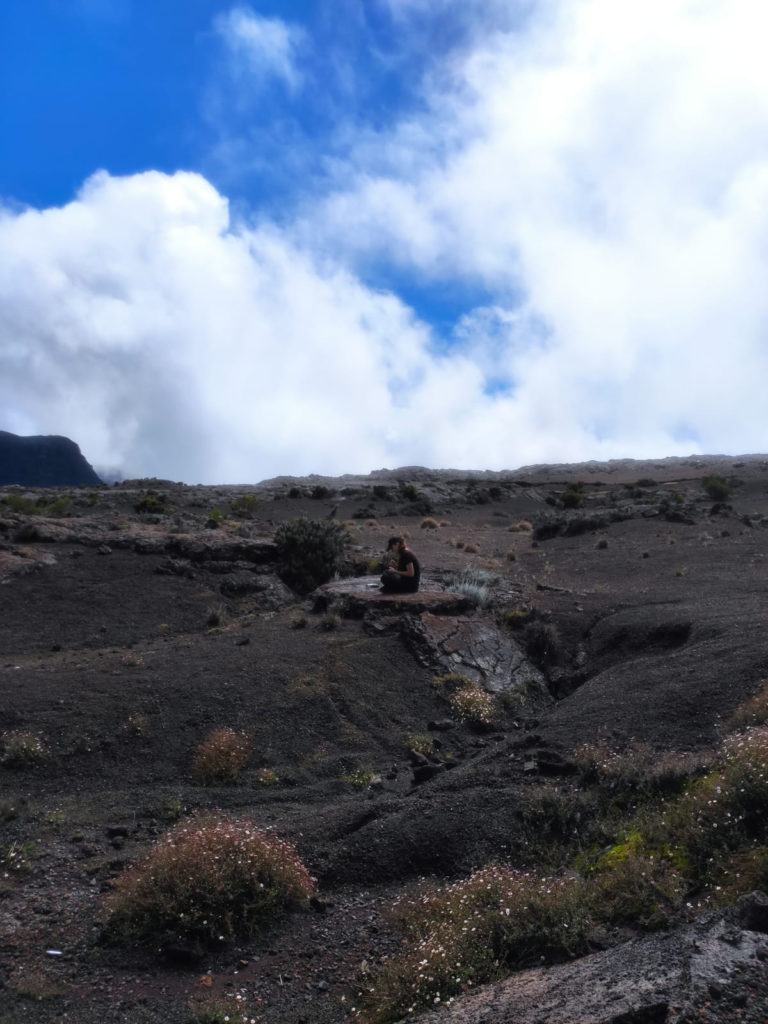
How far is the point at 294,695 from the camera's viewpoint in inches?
462

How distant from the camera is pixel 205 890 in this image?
6430 mm

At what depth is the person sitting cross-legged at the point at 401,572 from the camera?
16.0 m

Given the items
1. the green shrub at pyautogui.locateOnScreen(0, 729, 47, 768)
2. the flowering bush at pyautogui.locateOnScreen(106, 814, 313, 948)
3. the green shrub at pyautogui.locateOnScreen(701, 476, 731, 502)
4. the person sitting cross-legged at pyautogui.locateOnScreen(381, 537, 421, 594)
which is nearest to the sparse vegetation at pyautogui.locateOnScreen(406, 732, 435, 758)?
the flowering bush at pyautogui.locateOnScreen(106, 814, 313, 948)

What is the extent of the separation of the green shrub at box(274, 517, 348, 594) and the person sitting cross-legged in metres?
4.30

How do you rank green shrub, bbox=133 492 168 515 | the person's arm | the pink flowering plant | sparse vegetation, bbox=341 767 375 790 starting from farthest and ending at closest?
green shrub, bbox=133 492 168 515 < the person's arm < the pink flowering plant < sparse vegetation, bbox=341 767 375 790

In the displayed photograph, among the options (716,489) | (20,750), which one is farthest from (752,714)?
(716,489)

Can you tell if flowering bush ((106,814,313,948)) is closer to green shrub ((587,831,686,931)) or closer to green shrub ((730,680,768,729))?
green shrub ((587,831,686,931))

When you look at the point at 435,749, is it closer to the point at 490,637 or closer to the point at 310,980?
the point at 490,637

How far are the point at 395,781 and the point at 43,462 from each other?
7891cm

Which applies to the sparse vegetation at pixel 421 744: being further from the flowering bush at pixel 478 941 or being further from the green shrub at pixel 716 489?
the green shrub at pixel 716 489

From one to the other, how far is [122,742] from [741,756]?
734 cm

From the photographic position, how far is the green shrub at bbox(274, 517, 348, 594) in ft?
66.7

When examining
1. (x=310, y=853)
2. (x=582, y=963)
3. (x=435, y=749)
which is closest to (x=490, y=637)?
(x=435, y=749)

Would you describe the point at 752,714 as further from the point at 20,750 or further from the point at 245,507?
the point at 245,507
